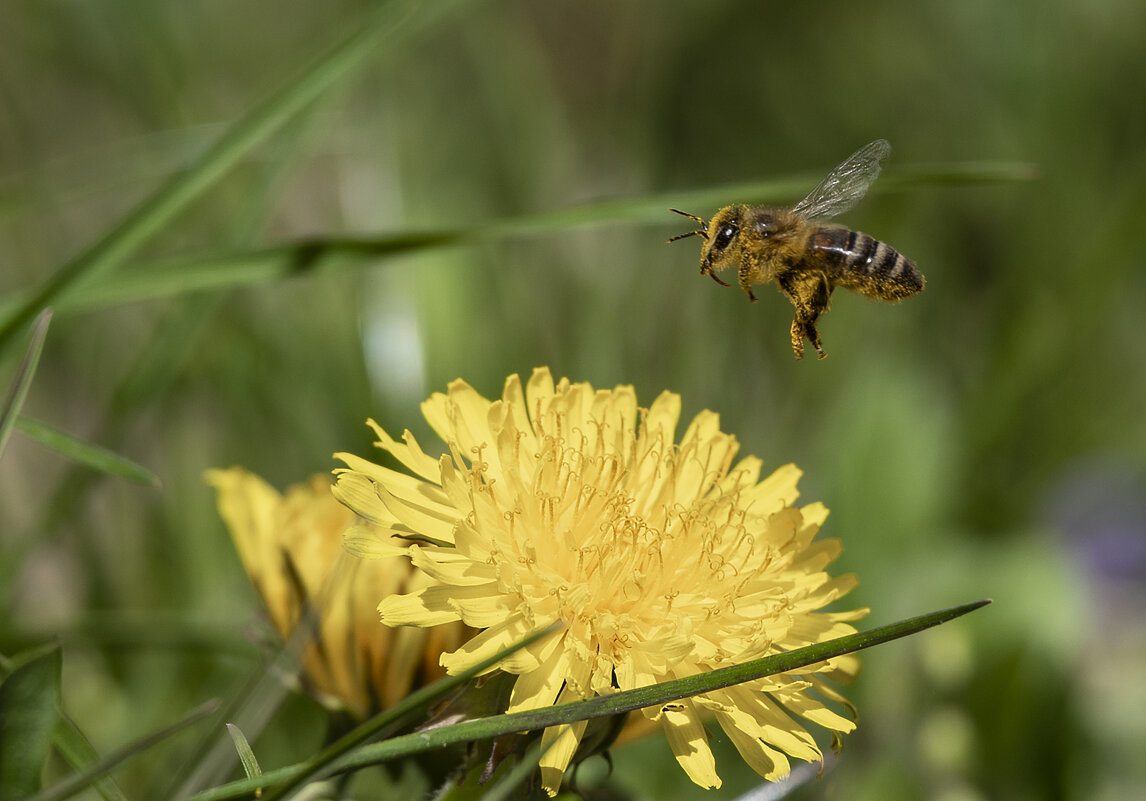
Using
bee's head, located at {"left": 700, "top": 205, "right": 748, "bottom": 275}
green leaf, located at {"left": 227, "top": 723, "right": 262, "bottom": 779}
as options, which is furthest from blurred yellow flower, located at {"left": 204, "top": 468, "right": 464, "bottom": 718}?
bee's head, located at {"left": 700, "top": 205, "right": 748, "bottom": 275}

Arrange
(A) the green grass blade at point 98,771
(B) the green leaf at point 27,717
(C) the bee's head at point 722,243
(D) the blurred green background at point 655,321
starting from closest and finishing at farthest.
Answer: (A) the green grass blade at point 98,771 < (B) the green leaf at point 27,717 < (C) the bee's head at point 722,243 < (D) the blurred green background at point 655,321

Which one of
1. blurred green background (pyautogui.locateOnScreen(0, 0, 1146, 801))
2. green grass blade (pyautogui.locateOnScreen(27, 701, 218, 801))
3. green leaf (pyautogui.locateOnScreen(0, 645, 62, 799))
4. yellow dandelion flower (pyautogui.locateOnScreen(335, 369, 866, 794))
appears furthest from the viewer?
blurred green background (pyautogui.locateOnScreen(0, 0, 1146, 801))

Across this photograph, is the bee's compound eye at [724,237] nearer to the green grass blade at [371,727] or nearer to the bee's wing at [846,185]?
the bee's wing at [846,185]

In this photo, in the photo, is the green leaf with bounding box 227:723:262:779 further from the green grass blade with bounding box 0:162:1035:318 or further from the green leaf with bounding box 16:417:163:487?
the green grass blade with bounding box 0:162:1035:318

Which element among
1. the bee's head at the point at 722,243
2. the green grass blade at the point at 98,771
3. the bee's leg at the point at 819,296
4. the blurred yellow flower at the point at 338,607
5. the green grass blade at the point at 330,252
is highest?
the green grass blade at the point at 330,252

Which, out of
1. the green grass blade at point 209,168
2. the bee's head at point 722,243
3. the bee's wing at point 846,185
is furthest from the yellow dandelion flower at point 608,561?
the green grass blade at point 209,168

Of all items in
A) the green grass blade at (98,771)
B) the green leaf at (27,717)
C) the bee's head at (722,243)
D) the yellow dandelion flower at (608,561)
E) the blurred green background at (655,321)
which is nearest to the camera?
the green grass blade at (98,771)

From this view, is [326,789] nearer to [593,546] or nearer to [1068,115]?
[593,546]

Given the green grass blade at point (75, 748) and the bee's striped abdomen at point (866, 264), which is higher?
the bee's striped abdomen at point (866, 264)

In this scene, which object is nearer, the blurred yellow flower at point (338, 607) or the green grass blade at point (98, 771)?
the green grass blade at point (98, 771)

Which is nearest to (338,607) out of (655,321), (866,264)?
(866,264)
